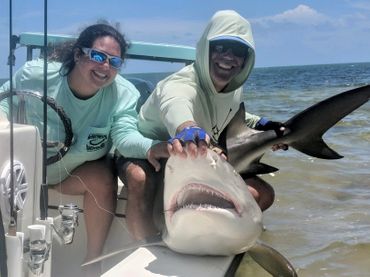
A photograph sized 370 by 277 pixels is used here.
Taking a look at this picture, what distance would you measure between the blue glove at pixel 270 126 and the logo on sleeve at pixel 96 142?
0.92 metres

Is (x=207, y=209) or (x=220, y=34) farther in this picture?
(x=220, y=34)

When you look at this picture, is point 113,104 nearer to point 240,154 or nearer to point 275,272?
point 240,154

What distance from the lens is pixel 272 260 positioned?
2656 mm

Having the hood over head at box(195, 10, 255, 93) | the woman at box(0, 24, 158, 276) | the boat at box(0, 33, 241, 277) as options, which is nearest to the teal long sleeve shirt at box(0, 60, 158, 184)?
the woman at box(0, 24, 158, 276)

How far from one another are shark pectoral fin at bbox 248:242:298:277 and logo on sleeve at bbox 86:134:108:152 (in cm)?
97

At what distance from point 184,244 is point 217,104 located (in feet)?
3.12

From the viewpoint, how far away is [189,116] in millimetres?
2420

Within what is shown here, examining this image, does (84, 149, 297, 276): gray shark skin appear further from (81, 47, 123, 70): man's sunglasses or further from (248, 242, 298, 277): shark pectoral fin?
(81, 47, 123, 70): man's sunglasses

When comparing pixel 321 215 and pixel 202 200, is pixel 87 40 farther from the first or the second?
pixel 321 215

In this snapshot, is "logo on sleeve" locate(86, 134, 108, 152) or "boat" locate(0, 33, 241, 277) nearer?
"boat" locate(0, 33, 241, 277)

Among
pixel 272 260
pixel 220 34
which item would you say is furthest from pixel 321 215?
pixel 220 34

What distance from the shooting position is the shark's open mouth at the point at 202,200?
219 centimetres

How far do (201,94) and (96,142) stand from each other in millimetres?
610

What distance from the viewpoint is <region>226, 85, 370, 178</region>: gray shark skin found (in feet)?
9.55
